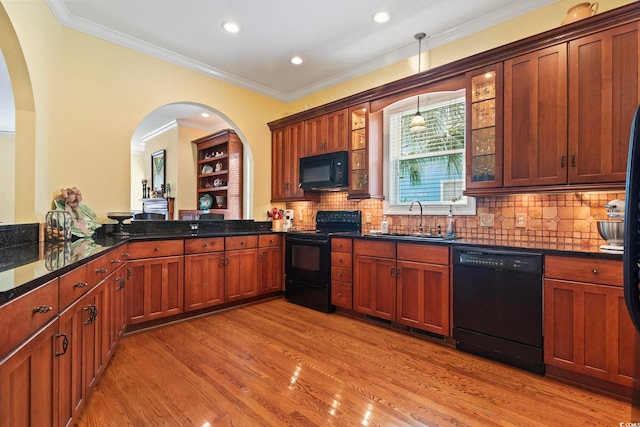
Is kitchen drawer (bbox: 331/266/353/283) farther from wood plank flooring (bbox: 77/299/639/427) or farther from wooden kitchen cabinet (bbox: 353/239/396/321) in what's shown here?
wood plank flooring (bbox: 77/299/639/427)

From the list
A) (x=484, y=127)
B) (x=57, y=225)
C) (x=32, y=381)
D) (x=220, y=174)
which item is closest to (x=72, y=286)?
(x=32, y=381)

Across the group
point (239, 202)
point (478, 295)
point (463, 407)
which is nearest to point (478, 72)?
point (478, 295)

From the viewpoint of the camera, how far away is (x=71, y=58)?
119 inches

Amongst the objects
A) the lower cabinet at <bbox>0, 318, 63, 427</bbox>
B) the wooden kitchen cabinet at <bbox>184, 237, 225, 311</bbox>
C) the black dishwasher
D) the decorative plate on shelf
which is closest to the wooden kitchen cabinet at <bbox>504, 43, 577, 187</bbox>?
the black dishwasher

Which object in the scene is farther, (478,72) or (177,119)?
(177,119)

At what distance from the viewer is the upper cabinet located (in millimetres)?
5867

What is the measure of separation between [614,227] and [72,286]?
10.5 feet

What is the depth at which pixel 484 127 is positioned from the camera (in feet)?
9.11

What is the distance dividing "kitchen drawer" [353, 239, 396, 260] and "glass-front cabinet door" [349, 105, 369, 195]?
2.20 feet

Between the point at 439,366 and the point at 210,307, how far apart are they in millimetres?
2448

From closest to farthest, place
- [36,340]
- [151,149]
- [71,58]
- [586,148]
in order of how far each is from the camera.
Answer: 1. [36,340]
2. [586,148]
3. [71,58]
4. [151,149]

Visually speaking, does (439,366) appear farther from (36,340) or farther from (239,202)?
(239,202)

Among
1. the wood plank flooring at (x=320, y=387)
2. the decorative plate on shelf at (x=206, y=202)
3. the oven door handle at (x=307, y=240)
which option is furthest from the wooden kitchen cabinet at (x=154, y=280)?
the decorative plate on shelf at (x=206, y=202)

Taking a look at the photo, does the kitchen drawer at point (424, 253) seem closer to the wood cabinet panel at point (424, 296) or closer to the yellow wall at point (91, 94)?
the wood cabinet panel at point (424, 296)
